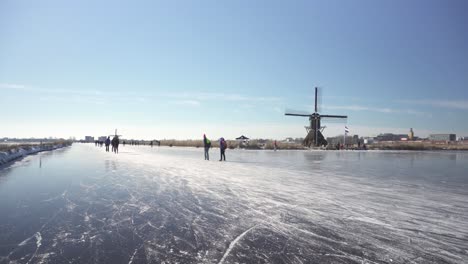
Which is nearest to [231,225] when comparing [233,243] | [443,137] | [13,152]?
[233,243]

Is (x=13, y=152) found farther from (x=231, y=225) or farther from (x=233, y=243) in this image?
(x=233, y=243)

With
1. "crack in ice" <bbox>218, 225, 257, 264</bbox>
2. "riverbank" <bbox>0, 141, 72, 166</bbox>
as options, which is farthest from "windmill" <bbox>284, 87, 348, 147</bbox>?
"crack in ice" <bbox>218, 225, 257, 264</bbox>

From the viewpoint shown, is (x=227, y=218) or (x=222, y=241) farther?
(x=227, y=218)

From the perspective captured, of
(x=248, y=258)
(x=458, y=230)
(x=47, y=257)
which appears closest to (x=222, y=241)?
(x=248, y=258)

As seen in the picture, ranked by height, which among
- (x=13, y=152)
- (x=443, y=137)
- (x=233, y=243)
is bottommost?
(x=233, y=243)

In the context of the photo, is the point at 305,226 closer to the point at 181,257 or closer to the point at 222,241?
the point at 222,241

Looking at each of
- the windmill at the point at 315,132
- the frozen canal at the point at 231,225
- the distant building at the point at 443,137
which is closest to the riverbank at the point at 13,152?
the frozen canal at the point at 231,225

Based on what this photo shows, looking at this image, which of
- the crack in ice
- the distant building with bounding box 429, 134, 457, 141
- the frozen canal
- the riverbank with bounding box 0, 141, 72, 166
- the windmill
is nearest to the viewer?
the crack in ice

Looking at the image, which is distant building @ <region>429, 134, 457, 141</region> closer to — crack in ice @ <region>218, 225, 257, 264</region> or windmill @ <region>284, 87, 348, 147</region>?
windmill @ <region>284, 87, 348, 147</region>

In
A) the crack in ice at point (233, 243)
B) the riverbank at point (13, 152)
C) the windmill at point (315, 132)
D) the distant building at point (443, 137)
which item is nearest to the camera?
the crack in ice at point (233, 243)

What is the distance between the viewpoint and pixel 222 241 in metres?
3.90

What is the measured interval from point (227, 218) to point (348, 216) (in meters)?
2.25

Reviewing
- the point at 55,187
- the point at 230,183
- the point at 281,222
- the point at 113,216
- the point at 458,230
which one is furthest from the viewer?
the point at 230,183

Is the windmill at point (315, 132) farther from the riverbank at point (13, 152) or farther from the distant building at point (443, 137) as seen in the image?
the distant building at point (443, 137)
